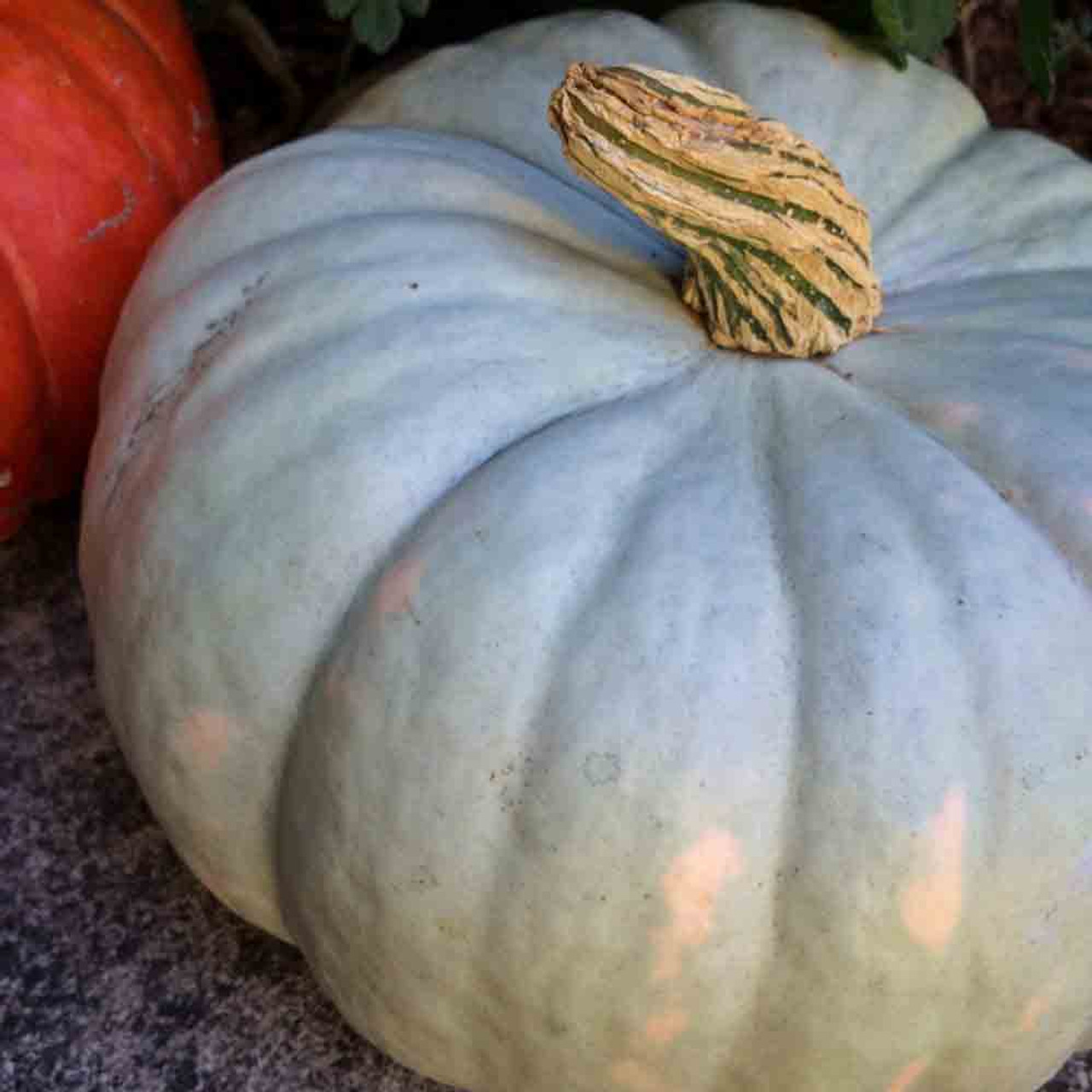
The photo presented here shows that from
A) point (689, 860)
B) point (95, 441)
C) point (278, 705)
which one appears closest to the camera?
point (689, 860)

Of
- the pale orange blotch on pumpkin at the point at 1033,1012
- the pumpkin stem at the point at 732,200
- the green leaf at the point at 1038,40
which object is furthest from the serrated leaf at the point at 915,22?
the pale orange blotch on pumpkin at the point at 1033,1012

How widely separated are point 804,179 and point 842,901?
525 mm

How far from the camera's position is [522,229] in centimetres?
125

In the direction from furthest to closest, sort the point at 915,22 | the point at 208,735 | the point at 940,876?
the point at 915,22
the point at 208,735
the point at 940,876

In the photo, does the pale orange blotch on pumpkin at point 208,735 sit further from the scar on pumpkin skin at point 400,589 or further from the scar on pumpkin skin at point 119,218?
the scar on pumpkin skin at point 119,218

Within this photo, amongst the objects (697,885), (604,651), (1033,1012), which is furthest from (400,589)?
(1033,1012)

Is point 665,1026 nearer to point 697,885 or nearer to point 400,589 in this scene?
point 697,885

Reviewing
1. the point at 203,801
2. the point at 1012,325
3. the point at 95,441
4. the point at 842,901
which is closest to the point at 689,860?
the point at 842,901

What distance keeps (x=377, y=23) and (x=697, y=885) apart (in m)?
0.90

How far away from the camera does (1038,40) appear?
1.58 metres

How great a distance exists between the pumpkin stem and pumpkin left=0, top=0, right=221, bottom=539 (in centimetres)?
59

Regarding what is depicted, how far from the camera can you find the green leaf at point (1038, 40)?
1563 millimetres

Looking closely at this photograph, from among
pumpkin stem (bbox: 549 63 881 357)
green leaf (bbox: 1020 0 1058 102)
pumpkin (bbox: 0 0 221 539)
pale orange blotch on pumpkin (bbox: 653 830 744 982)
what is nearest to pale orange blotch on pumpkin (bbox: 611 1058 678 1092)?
pale orange blotch on pumpkin (bbox: 653 830 744 982)

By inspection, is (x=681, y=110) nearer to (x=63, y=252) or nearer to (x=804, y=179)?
(x=804, y=179)
